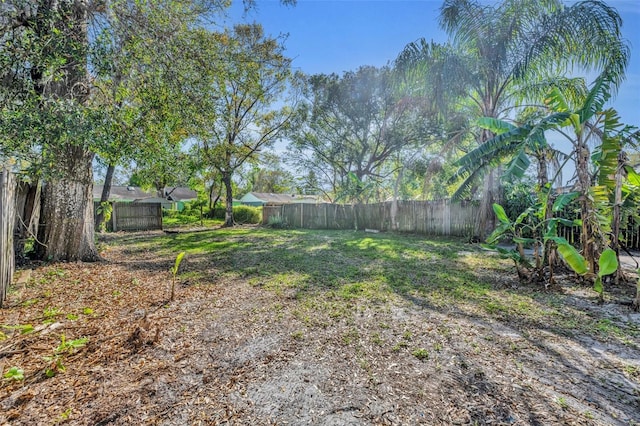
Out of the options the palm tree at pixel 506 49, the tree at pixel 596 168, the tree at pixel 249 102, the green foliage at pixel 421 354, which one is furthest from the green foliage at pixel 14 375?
the tree at pixel 249 102

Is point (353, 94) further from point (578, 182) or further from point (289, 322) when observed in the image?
point (289, 322)

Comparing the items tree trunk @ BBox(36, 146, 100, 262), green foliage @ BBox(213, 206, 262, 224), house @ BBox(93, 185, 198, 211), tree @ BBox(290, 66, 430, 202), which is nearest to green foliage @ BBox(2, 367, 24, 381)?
tree trunk @ BBox(36, 146, 100, 262)

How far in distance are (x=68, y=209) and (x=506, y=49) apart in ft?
38.0

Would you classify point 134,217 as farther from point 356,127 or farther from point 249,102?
point 356,127

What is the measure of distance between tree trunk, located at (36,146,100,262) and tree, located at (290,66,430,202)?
36.4ft

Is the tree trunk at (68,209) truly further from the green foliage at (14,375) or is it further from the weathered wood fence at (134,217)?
the weathered wood fence at (134,217)

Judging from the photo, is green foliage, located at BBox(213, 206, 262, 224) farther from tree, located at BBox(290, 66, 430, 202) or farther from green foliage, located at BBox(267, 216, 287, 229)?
tree, located at BBox(290, 66, 430, 202)

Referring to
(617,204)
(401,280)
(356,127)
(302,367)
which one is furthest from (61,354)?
(356,127)

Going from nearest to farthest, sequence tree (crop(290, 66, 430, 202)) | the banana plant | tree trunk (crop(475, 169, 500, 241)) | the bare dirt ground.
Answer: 1. the bare dirt ground
2. the banana plant
3. tree trunk (crop(475, 169, 500, 241))
4. tree (crop(290, 66, 430, 202))

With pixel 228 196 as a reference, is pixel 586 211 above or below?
below

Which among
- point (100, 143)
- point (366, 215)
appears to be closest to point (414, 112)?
point (366, 215)

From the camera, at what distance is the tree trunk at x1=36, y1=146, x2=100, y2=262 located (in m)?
4.94

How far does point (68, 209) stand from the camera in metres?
5.09

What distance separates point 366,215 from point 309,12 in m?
9.13
